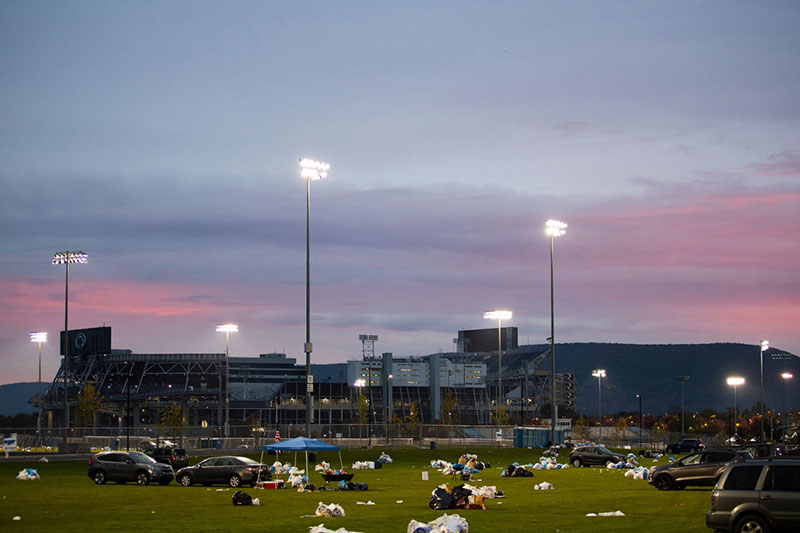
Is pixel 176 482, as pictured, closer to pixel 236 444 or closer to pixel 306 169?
pixel 306 169

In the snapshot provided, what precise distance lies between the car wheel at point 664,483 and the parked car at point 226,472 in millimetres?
17276

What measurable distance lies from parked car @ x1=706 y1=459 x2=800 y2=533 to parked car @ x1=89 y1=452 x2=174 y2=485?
30.0m

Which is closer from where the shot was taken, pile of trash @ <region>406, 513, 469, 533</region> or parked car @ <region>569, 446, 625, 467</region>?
pile of trash @ <region>406, 513, 469, 533</region>

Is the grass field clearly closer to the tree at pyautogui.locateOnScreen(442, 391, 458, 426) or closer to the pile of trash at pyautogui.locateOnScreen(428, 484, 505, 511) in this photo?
the pile of trash at pyautogui.locateOnScreen(428, 484, 505, 511)

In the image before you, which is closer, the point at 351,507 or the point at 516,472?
the point at 351,507

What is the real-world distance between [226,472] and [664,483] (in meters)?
19.2

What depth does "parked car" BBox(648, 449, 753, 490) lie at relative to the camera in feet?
127

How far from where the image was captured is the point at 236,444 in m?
81.2

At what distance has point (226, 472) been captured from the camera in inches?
1724

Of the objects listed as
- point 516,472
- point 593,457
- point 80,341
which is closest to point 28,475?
point 516,472

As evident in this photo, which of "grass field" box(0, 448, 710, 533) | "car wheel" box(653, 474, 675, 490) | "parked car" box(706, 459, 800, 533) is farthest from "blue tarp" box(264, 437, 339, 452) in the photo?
"parked car" box(706, 459, 800, 533)

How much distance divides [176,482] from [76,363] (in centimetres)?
14965

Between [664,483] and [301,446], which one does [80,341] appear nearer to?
[301,446]

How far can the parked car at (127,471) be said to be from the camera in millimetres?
45375
